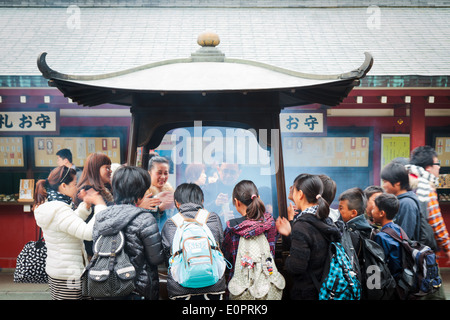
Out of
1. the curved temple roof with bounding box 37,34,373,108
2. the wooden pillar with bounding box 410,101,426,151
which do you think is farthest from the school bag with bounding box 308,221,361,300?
the wooden pillar with bounding box 410,101,426,151

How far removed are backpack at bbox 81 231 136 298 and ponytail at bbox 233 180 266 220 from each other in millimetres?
908

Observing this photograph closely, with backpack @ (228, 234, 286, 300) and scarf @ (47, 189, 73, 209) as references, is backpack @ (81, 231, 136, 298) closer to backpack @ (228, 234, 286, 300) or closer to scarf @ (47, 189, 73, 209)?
scarf @ (47, 189, 73, 209)

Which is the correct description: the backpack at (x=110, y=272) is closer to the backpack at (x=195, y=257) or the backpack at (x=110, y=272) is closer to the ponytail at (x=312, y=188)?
the backpack at (x=195, y=257)

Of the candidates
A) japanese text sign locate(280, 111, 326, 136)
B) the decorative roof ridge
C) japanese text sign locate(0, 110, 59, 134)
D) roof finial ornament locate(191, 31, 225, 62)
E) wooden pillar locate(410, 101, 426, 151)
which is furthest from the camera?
japanese text sign locate(280, 111, 326, 136)

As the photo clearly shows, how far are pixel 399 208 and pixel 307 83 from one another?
4.51 feet

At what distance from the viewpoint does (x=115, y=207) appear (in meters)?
2.73

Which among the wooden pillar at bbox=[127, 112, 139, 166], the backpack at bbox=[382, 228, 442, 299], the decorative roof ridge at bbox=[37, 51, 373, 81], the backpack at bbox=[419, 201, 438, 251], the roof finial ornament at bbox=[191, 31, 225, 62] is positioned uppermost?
the roof finial ornament at bbox=[191, 31, 225, 62]

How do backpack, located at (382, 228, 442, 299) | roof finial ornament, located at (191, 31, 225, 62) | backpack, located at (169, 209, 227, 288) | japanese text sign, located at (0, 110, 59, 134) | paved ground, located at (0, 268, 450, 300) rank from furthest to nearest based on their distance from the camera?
1. japanese text sign, located at (0, 110, 59, 134)
2. paved ground, located at (0, 268, 450, 300)
3. roof finial ornament, located at (191, 31, 225, 62)
4. backpack, located at (382, 228, 442, 299)
5. backpack, located at (169, 209, 227, 288)

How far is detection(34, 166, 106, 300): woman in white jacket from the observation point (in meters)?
2.88

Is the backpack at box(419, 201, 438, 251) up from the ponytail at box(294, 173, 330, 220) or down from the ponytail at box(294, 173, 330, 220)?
down

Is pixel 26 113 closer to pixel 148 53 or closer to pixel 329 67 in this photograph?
pixel 148 53

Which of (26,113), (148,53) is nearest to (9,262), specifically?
(26,113)

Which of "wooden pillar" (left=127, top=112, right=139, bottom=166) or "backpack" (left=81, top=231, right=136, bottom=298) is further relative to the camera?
"wooden pillar" (left=127, top=112, right=139, bottom=166)

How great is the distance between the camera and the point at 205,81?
3102 millimetres
